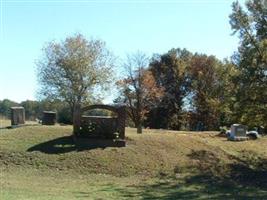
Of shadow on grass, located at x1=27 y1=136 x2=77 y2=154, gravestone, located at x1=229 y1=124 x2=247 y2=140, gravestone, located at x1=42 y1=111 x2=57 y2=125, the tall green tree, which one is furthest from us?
the tall green tree

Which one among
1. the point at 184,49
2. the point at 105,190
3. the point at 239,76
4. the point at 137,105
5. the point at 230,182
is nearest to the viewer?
the point at 105,190

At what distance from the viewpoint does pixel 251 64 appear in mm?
32281

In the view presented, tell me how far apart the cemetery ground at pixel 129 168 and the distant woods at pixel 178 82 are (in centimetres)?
322

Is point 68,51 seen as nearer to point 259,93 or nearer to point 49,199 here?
point 259,93

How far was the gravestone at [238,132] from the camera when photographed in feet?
124

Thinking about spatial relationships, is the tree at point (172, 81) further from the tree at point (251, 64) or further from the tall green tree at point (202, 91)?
the tree at point (251, 64)

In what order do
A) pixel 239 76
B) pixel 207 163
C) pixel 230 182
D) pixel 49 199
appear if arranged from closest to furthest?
1. pixel 49 199
2. pixel 230 182
3. pixel 207 163
4. pixel 239 76

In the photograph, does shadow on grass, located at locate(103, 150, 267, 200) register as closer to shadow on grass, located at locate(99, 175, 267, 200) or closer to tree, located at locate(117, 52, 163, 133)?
shadow on grass, located at locate(99, 175, 267, 200)

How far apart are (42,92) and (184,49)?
41002 mm

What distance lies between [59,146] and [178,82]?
5990 cm

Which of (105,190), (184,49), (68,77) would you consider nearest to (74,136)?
(105,190)

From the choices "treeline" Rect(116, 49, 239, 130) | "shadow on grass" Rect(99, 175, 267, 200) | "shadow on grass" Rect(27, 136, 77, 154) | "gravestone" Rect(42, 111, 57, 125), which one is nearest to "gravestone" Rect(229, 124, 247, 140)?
"gravestone" Rect(42, 111, 57, 125)

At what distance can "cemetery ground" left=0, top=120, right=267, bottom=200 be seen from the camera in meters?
21.2

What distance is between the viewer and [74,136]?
29875 mm
